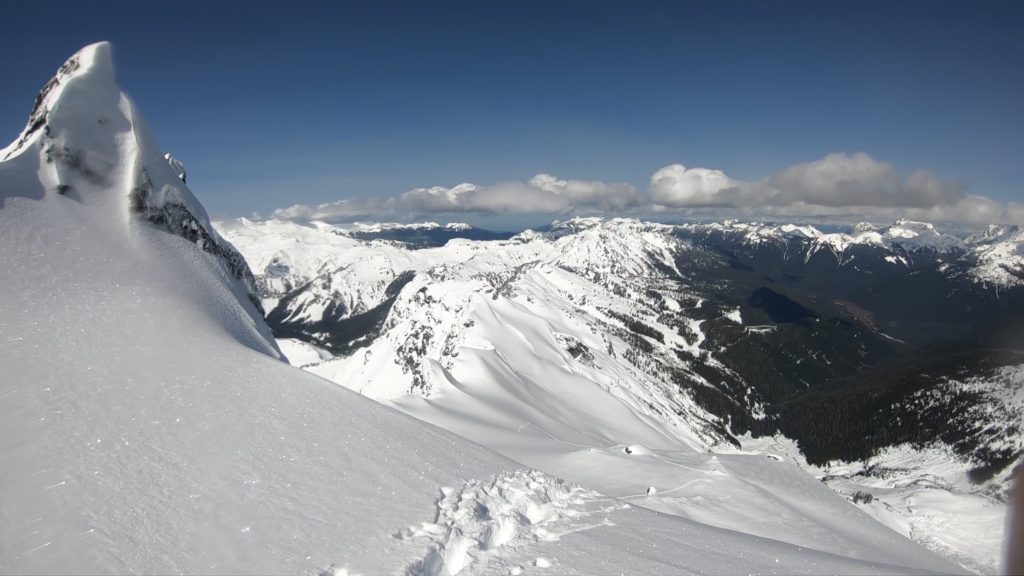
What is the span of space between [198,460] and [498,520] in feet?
26.6

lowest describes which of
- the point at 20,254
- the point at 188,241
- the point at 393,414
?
the point at 393,414

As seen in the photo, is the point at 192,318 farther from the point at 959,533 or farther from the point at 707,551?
the point at 959,533

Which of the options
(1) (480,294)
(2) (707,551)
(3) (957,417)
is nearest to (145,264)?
(2) (707,551)

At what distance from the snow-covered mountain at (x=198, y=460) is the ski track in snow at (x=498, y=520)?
6 cm

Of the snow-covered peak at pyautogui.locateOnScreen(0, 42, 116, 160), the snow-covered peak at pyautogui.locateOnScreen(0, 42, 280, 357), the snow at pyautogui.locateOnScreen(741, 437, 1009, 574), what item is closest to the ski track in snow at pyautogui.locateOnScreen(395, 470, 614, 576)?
the snow-covered peak at pyautogui.locateOnScreen(0, 42, 280, 357)

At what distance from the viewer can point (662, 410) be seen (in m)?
157

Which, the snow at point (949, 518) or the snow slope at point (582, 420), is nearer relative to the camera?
the snow slope at point (582, 420)

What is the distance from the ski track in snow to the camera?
10.9 metres

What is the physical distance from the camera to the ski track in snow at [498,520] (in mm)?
10852

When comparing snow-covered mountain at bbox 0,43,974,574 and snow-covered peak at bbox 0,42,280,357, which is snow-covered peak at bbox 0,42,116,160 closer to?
snow-covered peak at bbox 0,42,280,357

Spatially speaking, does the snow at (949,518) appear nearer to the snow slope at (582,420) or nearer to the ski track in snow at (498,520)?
the snow slope at (582,420)

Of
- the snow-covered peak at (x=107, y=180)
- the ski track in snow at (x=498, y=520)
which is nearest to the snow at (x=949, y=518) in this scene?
the ski track in snow at (x=498, y=520)

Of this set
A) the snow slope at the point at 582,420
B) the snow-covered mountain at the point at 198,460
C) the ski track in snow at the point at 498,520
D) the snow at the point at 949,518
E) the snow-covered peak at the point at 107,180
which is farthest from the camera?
the snow at the point at 949,518

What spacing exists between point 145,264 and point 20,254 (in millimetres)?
4337
